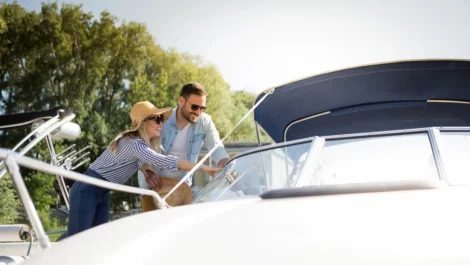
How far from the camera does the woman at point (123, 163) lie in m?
3.33

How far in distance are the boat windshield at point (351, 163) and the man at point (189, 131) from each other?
37.9 inches

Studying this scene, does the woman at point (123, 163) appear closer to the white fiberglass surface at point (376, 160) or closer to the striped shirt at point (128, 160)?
the striped shirt at point (128, 160)

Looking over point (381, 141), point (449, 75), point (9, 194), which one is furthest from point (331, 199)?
point (9, 194)

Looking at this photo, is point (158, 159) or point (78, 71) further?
point (78, 71)

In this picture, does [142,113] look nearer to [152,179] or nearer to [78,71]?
[152,179]

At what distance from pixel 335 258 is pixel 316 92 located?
2985 millimetres

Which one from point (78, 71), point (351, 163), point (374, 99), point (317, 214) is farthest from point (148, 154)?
point (78, 71)

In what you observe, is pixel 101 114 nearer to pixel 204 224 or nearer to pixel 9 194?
pixel 9 194

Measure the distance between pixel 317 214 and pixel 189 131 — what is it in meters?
2.49

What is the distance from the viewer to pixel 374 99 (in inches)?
168

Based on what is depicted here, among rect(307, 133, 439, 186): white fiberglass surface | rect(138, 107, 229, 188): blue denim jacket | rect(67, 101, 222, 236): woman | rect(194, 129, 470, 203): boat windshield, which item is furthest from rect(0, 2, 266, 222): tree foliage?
rect(307, 133, 439, 186): white fiberglass surface

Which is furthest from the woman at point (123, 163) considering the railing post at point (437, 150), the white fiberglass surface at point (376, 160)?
the railing post at point (437, 150)

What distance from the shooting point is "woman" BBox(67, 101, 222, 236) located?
10.9ft

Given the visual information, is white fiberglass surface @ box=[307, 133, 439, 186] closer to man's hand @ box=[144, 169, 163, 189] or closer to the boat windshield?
the boat windshield
